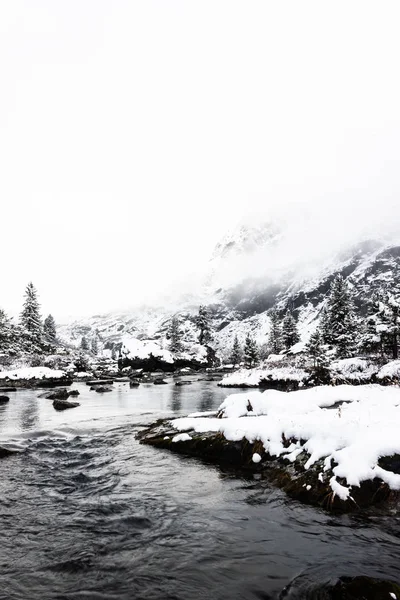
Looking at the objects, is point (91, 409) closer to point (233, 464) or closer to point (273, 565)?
point (233, 464)

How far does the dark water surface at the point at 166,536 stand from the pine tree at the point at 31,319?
59.8 metres

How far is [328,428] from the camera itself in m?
9.41

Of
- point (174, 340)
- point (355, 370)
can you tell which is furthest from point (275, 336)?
point (355, 370)

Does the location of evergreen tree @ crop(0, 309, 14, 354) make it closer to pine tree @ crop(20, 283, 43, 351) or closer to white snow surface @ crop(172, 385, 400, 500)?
pine tree @ crop(20, 283, 43, 351)

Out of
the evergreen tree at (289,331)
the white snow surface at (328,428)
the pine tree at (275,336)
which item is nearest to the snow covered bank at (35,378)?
the white snow surface at (328,428)

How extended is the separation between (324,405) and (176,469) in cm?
691

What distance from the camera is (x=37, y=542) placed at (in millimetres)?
6477

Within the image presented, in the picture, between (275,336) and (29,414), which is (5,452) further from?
(275,336)

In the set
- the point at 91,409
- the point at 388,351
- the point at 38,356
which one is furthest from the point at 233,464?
the point at 38,356

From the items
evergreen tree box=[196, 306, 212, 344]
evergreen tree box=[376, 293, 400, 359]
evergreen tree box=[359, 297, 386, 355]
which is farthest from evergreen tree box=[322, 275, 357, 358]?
evergreen tree box=[196, 306, 212, 344]

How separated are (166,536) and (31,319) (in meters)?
68.8

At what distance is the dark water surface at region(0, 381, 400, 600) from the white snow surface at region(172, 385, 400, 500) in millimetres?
973

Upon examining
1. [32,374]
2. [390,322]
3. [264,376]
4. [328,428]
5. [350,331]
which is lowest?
[264,376]

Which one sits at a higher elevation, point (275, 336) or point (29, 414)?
point (275, 336)
